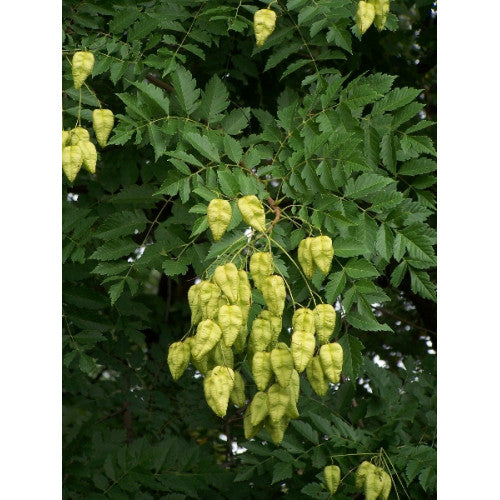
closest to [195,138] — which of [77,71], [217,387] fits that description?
[77,71]

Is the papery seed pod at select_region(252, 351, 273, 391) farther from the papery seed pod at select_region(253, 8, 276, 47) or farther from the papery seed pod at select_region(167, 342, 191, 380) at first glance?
the papery seed pod at select_region(253, 8, 276, 47)

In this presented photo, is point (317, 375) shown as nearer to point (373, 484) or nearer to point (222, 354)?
point (222, 354)

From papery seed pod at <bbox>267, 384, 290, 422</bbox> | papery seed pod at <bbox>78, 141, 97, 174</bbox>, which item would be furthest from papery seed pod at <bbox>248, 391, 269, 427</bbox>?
papery seed pod at <bbox>78, 141, 97, 174</bbox>

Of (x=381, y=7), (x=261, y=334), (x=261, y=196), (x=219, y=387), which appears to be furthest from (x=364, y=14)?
(x=219, y=387)

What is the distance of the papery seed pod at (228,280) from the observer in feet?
4.69

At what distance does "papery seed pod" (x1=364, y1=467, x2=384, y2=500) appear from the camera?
6.28 feet

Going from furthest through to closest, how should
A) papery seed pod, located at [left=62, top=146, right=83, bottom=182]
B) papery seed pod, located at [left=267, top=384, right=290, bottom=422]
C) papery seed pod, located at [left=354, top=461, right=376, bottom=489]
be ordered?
papery seed pod, located at [left=354, top=461, right=376, bottom=489] < papery seed pod, located at [left=62, top=146, right=83, bottom=182] < papery seed pod, located at [left=267, top=384, right=290, bottom=422]

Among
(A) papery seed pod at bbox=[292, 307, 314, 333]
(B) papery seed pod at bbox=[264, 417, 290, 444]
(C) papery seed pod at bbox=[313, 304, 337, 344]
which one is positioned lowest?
(B) papery seed pod at bbox=[264, 417, 290, 444]

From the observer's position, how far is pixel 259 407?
158 cm

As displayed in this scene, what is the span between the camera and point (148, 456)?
2.51 meters

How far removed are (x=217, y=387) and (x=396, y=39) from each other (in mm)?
1990

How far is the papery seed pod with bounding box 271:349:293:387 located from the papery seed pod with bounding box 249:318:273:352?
0.09 ft

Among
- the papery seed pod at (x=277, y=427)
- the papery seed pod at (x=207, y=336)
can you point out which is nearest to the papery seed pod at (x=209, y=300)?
the papery seed pod at (x=207, y=336)

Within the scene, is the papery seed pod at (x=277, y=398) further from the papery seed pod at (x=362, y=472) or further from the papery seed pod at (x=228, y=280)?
the papery seed pod at (x=362, y=472)
